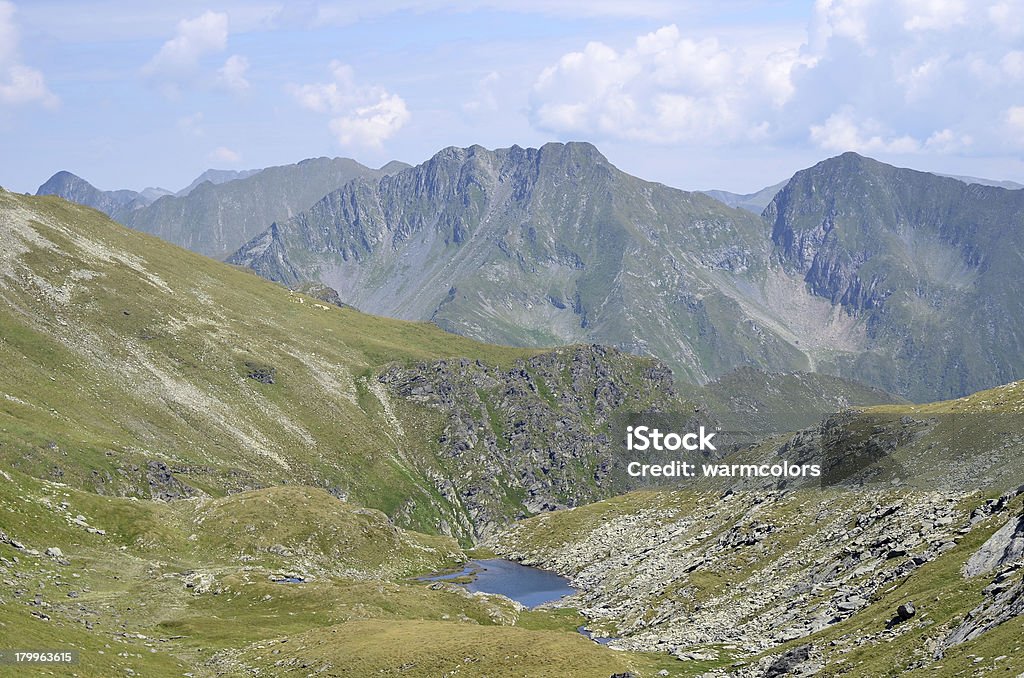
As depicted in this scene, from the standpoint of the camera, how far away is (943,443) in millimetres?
126625

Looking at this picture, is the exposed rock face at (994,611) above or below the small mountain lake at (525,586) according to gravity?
above

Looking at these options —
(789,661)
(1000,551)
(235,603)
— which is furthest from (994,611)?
(235,603)

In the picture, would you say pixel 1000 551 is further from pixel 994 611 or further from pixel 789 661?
pixel 789 661

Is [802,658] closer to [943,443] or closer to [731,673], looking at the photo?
[731,673]

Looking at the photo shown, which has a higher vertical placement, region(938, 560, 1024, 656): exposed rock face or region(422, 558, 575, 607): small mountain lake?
region(938, 560, 1024, 656): exposed rock face

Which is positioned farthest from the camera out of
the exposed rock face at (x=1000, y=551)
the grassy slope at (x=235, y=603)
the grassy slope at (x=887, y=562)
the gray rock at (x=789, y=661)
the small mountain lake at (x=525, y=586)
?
the small mountain lake at (x=525, y=586)

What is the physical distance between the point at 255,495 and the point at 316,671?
335ft

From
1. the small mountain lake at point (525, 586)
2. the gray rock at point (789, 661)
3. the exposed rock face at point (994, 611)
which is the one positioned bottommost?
the small mountain lake at point (525, 586)

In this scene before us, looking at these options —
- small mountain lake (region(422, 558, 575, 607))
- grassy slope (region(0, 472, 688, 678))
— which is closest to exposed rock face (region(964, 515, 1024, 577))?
grassy slope (region(0, 472, 688, 678))

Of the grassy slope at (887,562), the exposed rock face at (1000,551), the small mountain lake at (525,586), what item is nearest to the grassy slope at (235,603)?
the small mountain lake at (525,586)

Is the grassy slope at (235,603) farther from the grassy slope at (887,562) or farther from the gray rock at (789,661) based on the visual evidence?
the grassy slope at (887,562)

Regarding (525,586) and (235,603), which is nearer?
(235,603)

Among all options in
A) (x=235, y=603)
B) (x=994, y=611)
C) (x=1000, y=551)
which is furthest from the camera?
(x=235, y=603)

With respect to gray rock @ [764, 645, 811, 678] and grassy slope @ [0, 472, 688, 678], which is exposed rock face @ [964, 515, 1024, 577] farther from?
grassy slope @ [0, 472, 688, 678]
